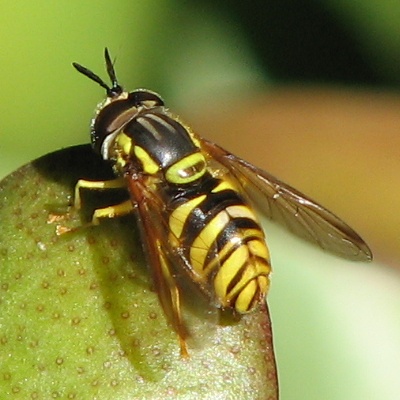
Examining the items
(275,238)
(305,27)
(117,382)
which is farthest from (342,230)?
(305,27)

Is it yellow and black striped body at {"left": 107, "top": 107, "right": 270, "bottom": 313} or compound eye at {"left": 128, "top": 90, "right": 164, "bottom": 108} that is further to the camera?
compound eye at {"left": 128, "top": 90, "right": 164, "bottom": 108}

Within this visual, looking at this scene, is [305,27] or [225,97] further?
[305,27]

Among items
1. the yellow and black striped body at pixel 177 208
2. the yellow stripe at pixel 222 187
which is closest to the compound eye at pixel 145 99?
the yellow and black striped body at pixel 177 208

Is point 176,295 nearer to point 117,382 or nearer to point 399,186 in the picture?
point 117,382

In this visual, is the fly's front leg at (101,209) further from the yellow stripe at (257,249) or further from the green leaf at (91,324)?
the yellow stripe at (257,249)

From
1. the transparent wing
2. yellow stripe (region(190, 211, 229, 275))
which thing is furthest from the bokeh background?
yellow stripe (region(190, 211, 229, 275))

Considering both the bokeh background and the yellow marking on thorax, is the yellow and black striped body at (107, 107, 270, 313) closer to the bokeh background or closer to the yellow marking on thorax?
the yellow marking on thorax
